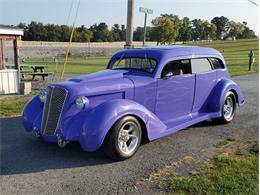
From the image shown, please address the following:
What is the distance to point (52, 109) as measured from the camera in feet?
17.3

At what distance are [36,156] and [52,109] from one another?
0.76 metres

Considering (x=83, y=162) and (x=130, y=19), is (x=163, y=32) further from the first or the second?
(x=83, y=162)

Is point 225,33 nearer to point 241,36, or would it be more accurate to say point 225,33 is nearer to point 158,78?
point 241,36

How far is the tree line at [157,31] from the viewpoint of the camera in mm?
82000

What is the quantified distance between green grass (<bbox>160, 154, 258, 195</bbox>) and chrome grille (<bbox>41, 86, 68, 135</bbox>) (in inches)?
75.9

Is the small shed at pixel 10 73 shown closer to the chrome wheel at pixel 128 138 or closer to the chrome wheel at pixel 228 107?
the chrome wheel at pixel 228 107

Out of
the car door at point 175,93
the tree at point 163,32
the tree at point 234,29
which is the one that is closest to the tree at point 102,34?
the tree at point 163,32

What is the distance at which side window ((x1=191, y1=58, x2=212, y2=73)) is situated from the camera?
6.62 m

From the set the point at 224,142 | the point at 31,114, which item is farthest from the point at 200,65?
the point at 31,114

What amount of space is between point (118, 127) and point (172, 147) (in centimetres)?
121

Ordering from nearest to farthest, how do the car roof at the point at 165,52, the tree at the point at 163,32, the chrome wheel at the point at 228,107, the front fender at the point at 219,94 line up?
the car roof at the point at 165,52 → the front fender at the point at 219,94 → the chrome wheel at the point at 228,107 → the tree at the point at 163,32

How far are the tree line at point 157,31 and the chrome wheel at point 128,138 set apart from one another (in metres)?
49.3

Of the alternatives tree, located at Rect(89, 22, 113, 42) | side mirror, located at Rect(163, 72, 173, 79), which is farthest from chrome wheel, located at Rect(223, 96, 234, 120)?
tree, located at Rect(89, 22, 113, 42)

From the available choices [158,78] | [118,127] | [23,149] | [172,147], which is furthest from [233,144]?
[23,149]
